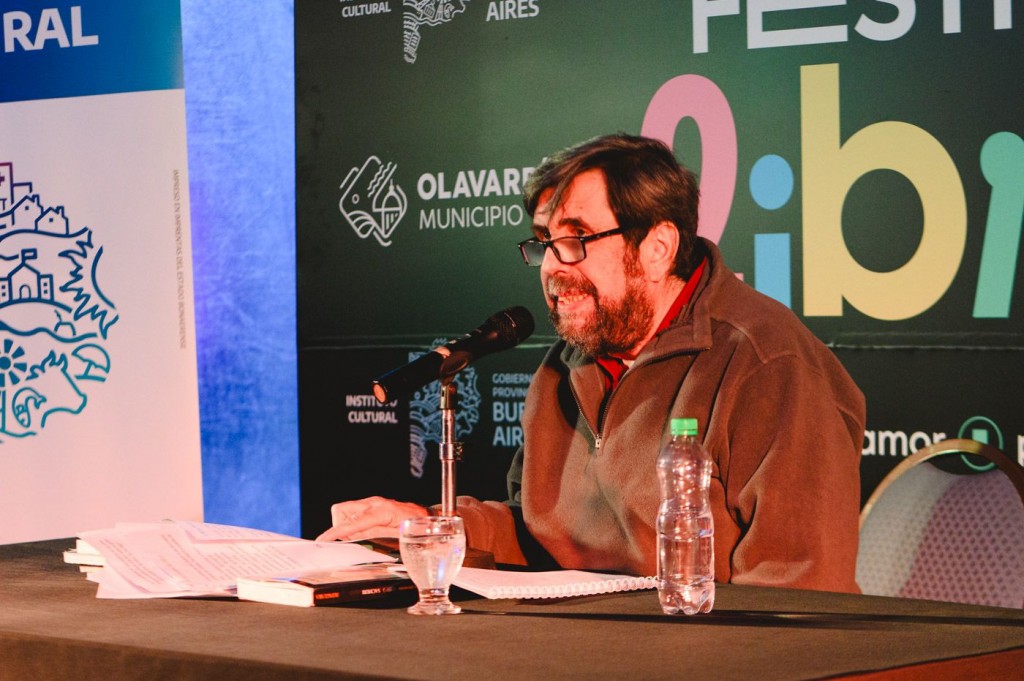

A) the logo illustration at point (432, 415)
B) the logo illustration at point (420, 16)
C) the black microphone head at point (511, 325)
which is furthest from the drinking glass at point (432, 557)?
the logo illustration at point (420, 16)

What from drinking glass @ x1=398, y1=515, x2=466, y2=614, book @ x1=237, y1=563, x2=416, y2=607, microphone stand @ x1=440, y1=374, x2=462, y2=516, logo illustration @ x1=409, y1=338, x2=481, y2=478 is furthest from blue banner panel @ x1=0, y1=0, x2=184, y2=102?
drinking glass @ x1=398, y1=515, x2=466, y2=614

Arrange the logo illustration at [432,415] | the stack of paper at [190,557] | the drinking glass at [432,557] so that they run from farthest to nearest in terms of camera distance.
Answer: the logo illustration at [432,415]
the stack of paper at [190,557]
the drinking glass at [432,557]

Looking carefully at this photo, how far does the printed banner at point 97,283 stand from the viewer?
4320 millimetres

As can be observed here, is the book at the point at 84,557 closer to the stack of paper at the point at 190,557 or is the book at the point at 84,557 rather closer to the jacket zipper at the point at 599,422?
the stack of paper at the point at 190,557

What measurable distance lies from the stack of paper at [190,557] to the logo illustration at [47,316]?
2421 mm

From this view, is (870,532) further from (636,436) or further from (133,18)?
(133,18)

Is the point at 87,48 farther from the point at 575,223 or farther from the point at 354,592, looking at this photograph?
the point at 354,592

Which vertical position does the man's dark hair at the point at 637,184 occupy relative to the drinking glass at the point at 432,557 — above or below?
above

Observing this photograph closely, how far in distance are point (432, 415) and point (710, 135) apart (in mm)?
1310

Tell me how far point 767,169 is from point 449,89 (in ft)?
3.81

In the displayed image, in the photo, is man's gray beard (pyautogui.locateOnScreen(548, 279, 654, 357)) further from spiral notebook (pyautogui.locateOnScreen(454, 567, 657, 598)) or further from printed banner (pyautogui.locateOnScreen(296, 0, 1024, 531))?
printed banner (pyautogui.locateOnScreen(296, 0, 1024, 531))

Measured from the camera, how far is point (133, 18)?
4371mm

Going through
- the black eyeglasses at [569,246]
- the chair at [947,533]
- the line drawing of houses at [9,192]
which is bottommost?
the chair at [947,533]

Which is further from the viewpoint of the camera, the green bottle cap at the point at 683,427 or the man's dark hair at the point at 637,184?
the man's dark hair at the point at 637,184
